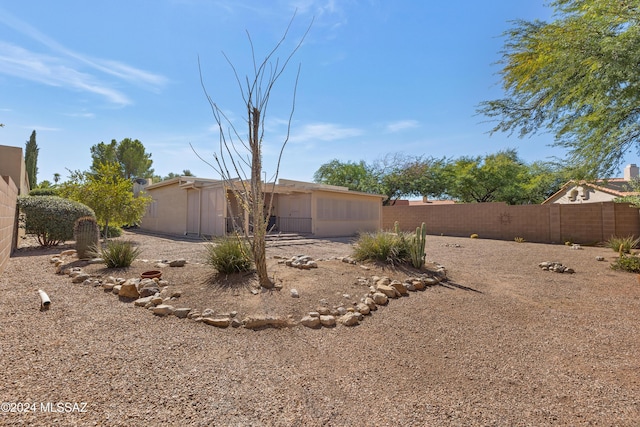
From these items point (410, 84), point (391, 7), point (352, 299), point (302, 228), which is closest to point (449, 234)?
point (302, 228)

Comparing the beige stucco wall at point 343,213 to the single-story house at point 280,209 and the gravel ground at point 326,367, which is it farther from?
the gravel ground at point 326,367

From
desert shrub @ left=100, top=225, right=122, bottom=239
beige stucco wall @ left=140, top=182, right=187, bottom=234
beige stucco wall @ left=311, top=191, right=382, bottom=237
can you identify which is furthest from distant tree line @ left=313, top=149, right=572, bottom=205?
desert shrub @ left=100, top=225, right=122, bottom=239

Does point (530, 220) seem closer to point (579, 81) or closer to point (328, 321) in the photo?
point (579, 81)

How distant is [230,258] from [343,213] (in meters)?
11.7

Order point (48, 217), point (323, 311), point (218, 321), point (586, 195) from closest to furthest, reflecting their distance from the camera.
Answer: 1. point (218, 321)
2. point (323, 311)
3. point (48, 217)
4. point (586, 195)

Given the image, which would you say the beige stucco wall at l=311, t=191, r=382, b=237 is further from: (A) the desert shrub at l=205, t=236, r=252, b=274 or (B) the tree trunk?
(B) the tree trunk

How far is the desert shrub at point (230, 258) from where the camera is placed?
5270 millimetres

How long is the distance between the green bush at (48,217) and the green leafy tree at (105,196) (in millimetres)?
1415

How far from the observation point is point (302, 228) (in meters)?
16.1

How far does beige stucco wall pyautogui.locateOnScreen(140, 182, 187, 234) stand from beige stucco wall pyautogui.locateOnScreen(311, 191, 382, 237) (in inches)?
265

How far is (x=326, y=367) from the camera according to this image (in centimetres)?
274

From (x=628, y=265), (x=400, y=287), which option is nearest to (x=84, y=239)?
(x=400, y=287)

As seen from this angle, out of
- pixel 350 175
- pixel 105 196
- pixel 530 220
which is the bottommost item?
pixel 530 220

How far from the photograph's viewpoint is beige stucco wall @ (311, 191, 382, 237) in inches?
605
